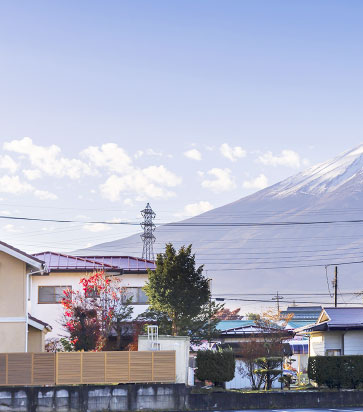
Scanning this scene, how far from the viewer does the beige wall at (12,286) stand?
1574 inches

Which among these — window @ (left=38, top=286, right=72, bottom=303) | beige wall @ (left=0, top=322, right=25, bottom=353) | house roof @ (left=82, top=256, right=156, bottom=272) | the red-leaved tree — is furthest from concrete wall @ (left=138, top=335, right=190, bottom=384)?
house roof @ (left=82, top=256, right=156, bottom=272)

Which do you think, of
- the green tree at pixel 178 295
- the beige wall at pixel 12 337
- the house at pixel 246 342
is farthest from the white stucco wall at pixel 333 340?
the beige wall at pixel 12 337

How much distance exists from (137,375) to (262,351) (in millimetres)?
13637

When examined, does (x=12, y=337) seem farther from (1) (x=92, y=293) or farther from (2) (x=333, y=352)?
(2) (x=333, y=352)

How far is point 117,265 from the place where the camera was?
210ft

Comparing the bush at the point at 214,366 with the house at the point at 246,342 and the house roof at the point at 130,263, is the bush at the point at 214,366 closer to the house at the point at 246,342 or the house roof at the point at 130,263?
the house at the point at 246,342

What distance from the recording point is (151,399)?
36.0 m

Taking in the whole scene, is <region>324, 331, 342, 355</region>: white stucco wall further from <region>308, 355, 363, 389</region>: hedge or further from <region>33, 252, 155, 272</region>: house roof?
<region>33, 252, 155, 272</region>: house roof

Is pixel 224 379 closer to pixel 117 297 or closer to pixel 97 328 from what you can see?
pixel 97 328

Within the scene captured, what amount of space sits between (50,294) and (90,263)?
12.1ft

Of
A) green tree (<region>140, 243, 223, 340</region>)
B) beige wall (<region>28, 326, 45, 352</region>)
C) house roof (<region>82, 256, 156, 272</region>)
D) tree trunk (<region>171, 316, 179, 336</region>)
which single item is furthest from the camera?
house roof (<region>82, 256, 156, 272</region>)

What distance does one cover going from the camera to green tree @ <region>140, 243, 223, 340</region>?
48.1m

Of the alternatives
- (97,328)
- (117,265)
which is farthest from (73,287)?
(97,328)

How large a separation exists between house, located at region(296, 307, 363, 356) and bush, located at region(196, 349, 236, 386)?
9908 millimetres
